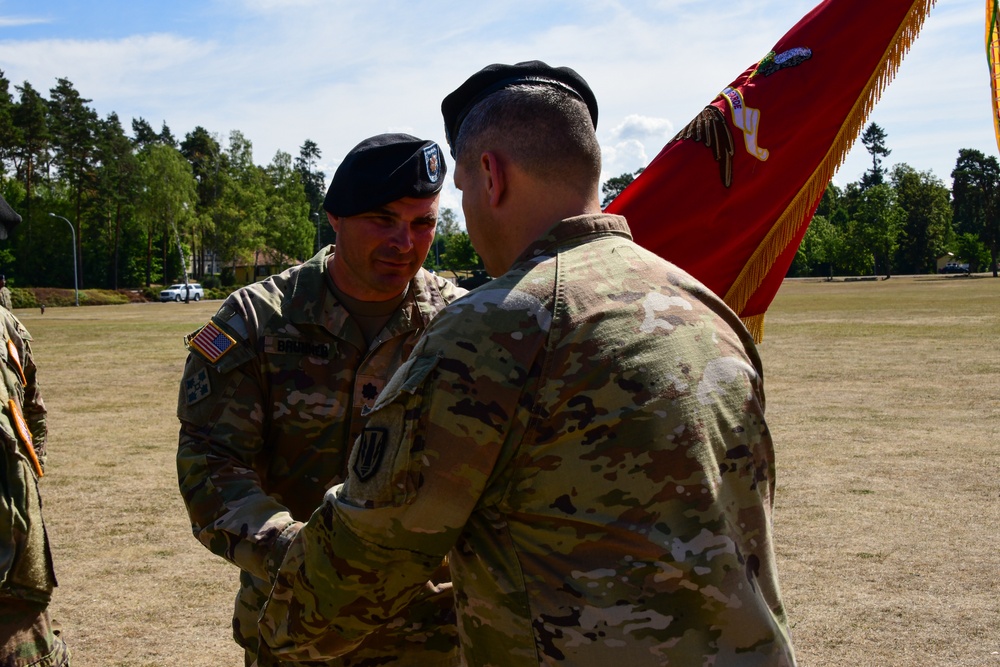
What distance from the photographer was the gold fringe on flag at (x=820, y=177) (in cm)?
353

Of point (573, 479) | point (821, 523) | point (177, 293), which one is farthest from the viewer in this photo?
point (177, 293)

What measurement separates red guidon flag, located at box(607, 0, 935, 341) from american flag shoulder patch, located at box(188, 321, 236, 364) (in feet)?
5.31

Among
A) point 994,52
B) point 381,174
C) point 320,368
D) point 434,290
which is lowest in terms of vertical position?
point 320,368

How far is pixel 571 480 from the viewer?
64.0 inches

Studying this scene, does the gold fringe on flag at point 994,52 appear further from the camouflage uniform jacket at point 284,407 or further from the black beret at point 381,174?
the camouflage uniform jacket at point 284,407

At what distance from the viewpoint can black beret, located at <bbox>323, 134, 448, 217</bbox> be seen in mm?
2951

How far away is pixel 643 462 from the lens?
1628 mm

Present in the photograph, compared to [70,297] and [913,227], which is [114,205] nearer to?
[70,297]

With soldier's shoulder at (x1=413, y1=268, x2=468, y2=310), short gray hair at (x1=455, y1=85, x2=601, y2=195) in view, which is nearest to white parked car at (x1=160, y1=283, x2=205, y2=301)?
soldier's shoulder at (x1=413, y1=268, x2=468, y2=310)

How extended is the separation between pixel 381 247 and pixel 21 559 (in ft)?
7.46

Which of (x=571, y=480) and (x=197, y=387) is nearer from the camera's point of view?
(x=571, y=480)

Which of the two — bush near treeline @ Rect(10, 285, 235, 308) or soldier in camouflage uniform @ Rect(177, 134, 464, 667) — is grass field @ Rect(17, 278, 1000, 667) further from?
bush near treeline @ Rect(10, 285, 235, 308)

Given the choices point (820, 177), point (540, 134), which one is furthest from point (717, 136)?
point (540, 134)

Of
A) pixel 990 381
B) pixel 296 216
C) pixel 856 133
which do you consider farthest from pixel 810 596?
pixel 296 216
